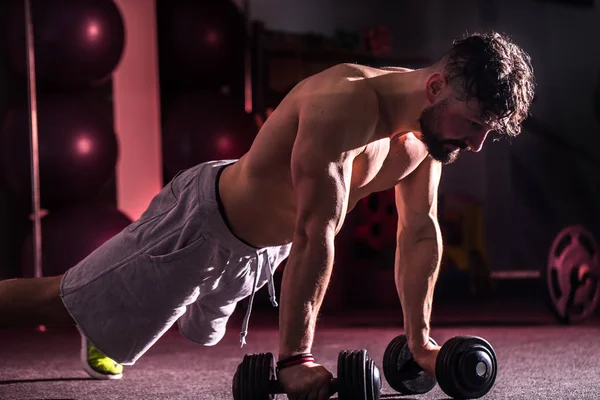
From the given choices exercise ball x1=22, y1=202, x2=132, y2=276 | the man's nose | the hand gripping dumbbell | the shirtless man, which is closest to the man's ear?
the shirtless man

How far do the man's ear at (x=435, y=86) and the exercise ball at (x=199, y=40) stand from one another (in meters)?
2.15

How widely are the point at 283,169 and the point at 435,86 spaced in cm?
33

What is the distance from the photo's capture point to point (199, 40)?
3.63 meters

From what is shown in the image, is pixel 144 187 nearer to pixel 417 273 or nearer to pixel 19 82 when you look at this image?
pixel 19 82

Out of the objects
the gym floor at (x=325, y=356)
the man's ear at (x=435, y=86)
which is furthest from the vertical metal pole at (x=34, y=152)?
the man's ear at (x=435, y=86)

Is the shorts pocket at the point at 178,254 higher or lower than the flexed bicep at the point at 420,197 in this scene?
lower

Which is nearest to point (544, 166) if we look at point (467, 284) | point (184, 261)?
point (467, 284)

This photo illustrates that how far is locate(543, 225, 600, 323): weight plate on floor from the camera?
125 inches

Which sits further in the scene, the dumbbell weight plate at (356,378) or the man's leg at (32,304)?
the man's leg at (32,304)

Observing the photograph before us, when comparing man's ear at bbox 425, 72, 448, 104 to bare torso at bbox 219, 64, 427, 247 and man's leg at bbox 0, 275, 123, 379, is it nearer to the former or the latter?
bare torso at bbox 219, 64, 427, 247

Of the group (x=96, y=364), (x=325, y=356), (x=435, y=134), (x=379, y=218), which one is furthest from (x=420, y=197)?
(x=379, y=218)

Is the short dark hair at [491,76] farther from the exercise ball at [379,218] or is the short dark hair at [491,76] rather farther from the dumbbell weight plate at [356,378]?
the exercise ball at [379,218]

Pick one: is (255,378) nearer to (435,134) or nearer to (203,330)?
(203,330)

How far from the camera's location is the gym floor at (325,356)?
2.00 m
